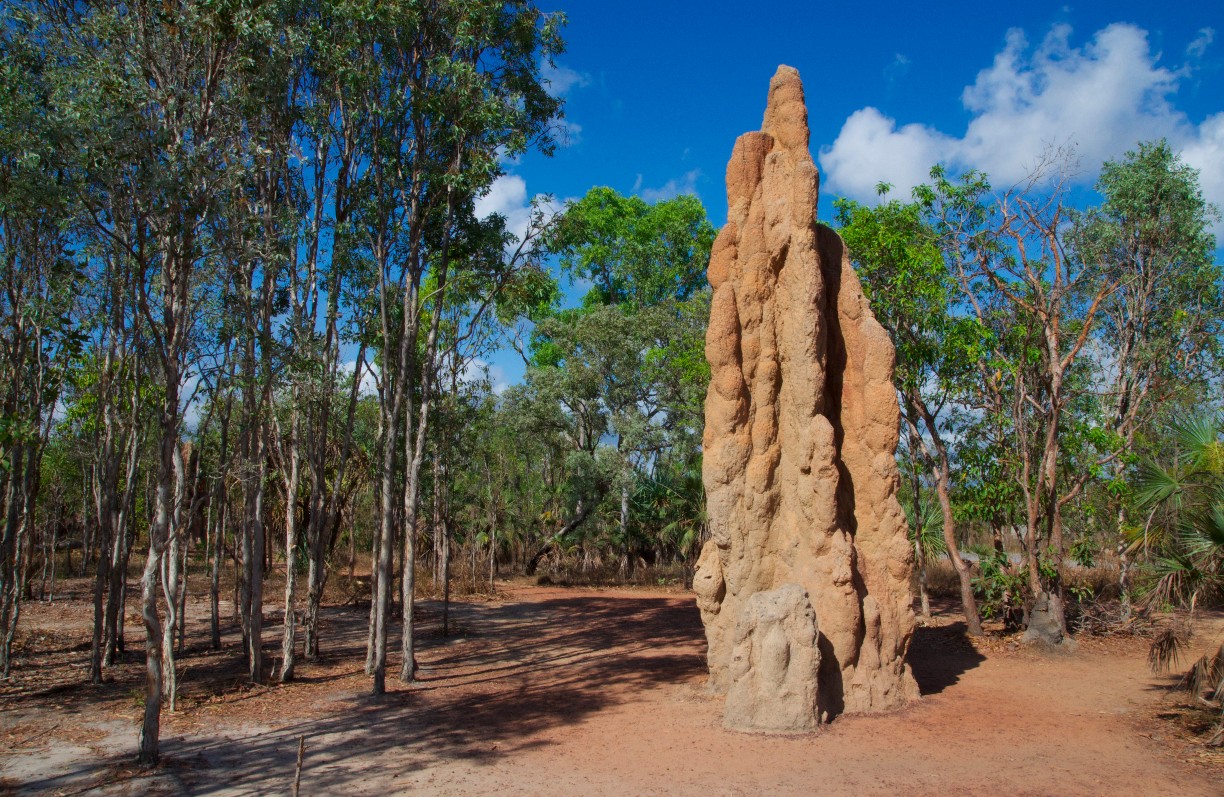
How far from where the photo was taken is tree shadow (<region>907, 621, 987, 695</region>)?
1174 centimetres

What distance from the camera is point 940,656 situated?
13664mm

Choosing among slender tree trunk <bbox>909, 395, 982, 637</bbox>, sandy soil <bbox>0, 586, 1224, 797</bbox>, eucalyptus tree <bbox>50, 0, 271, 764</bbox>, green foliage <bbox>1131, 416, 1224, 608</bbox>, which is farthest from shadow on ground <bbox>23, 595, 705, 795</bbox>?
green foliage <bbox>1131, 416, 1224, 608</bbox>

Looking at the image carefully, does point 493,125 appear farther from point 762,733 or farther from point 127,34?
point 762,733

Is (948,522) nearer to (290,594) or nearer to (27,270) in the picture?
(290,594)

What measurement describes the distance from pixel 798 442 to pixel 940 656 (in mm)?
5763

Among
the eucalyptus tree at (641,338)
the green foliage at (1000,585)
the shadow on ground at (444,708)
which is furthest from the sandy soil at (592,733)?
the eucalyptus tree at (641,338)

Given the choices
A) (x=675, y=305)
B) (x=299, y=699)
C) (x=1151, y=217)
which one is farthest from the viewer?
(x=675, y=305)

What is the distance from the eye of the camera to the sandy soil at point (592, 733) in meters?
7.75

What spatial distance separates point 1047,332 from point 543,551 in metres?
21.7

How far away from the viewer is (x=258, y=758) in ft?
28.9

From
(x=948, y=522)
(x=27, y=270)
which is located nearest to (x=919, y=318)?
(x=948, y=522)

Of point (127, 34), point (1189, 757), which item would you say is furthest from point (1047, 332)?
point (127, 34)

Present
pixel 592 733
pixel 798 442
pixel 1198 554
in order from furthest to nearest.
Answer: pixel 798 442
pixel 592 733
pixel 1198 554

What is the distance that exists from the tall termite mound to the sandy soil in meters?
1.00
